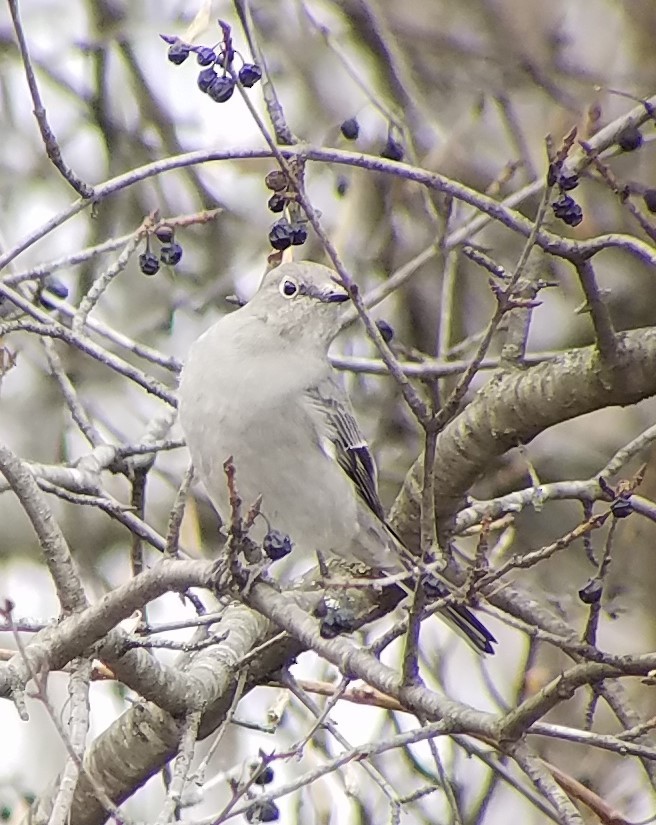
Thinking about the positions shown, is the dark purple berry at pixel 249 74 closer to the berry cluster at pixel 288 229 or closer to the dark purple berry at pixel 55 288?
the berry cluster at pixel 288 229

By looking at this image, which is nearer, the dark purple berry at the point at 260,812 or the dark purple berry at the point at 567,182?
the dark purple berry at the point at 260,812

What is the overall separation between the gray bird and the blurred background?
1.56 m

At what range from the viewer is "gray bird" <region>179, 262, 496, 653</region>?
434cm

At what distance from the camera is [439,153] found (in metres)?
5.96

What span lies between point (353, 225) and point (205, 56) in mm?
3308

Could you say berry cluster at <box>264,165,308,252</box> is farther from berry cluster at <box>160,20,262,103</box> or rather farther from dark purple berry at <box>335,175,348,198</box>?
dark purple berry at <box>335,175,348,198</box>

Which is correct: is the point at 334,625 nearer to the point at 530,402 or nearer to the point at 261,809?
the point at 261,809

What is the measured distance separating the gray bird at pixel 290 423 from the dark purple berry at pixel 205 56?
122cm

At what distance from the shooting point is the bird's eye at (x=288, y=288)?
4.62 meters

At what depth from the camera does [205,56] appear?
3.25 metres

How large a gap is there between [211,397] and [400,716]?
2433mm

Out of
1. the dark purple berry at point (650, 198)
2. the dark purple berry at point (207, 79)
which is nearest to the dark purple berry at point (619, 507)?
the dark purple berry at point (650, 198)

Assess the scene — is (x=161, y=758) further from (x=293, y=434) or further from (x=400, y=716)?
(x=400, y=716)

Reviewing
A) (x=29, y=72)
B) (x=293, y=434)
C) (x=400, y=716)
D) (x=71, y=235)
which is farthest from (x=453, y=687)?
(x=29, y=72)
